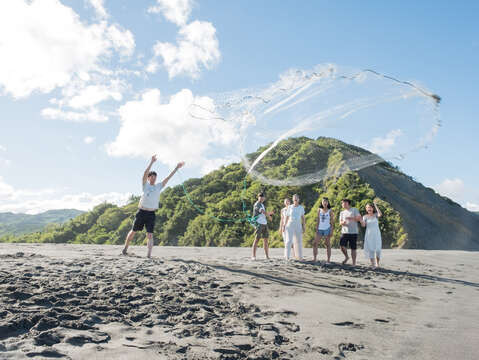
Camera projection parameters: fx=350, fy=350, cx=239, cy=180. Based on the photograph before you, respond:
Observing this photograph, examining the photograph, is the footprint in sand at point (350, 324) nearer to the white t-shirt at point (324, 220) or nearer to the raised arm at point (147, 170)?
the white t-shirt at point (324, 220)

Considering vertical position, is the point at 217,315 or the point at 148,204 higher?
the point at 148,204

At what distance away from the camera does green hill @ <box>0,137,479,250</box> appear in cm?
796

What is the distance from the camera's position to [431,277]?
803 cm

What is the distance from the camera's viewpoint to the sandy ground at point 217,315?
295 centimetres

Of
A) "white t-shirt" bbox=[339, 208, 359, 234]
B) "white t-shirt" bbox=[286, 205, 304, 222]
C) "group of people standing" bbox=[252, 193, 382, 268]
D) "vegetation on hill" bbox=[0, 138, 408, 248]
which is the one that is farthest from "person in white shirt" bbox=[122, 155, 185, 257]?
"white t-shirt" bbox=[339, 208, 359, 234]

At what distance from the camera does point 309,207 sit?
83.6ft

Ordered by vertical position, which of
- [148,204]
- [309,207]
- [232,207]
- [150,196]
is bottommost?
[148,204]

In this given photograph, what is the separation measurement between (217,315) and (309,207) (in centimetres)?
2224

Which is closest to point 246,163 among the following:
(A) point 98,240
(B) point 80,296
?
(B) point 80,296

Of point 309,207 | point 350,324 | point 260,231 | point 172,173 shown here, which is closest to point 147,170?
point 172,173

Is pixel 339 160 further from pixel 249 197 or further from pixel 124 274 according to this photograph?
pixel 249 197

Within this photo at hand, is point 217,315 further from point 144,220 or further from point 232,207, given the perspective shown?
point 232,207

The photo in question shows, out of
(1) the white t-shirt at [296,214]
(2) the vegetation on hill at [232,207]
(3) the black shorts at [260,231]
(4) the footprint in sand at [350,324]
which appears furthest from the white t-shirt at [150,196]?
(4) the footprint in sand at [350,324]

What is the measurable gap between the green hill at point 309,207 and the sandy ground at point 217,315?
2725 millimetres
